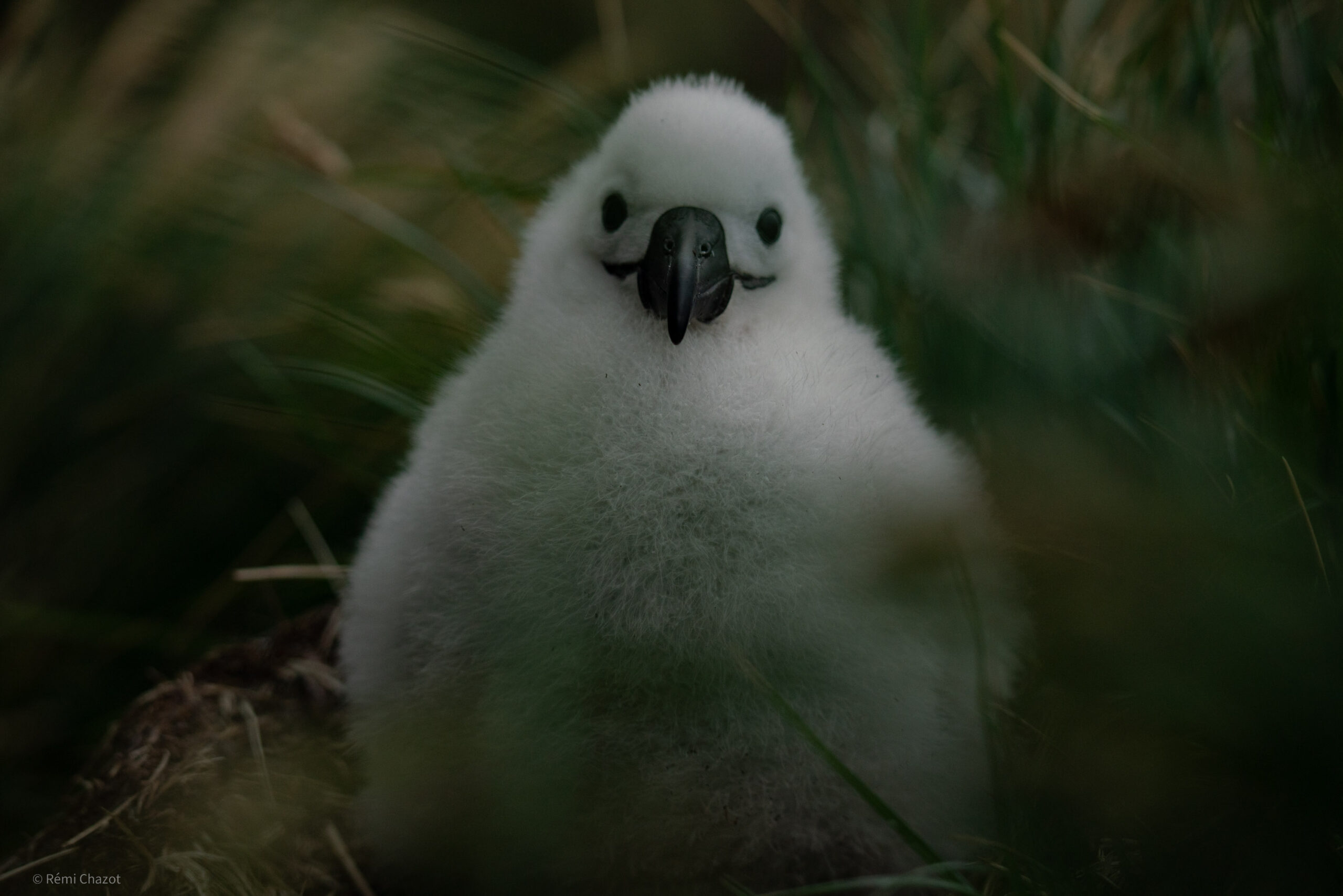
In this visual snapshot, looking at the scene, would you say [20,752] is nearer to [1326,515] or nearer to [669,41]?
[1326,515]

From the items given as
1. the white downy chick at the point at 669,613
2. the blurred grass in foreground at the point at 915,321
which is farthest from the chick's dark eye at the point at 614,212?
the blurred grass in foreground at the point at 915,321

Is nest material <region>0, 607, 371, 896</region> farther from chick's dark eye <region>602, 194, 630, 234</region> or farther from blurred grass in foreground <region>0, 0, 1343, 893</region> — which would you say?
chick's dark eye <region>602, 194, 630, 234</region>

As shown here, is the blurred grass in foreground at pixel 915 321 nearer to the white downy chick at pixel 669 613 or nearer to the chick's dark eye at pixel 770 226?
the white downy chick at pixel 669 613

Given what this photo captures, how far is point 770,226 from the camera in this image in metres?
1.77

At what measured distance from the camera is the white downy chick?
4.70ft

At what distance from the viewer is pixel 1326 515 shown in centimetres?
140

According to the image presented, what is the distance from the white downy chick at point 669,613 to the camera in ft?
4.70

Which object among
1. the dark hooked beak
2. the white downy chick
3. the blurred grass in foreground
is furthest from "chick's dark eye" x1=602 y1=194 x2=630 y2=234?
the blurred grass in foreground

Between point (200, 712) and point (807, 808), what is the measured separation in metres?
1.32

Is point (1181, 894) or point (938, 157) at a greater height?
point (938, 157)

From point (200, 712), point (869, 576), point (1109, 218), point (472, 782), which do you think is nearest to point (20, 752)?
point (200, 712)

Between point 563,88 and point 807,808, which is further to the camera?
point 563,88

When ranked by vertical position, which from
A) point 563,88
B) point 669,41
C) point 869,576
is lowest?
point 869,576

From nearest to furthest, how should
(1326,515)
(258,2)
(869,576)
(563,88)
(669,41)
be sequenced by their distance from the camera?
(869,576) → (1326,515) → (563,88) → (258,2) → (669,41)
